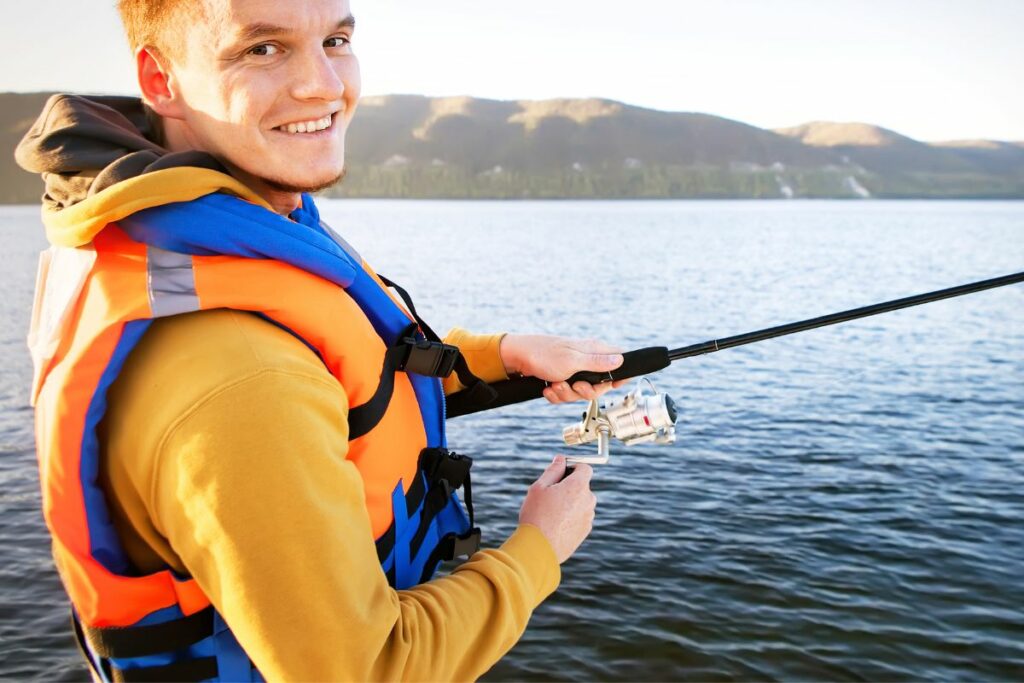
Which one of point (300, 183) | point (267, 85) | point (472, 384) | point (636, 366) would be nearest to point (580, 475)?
point (472, 384)

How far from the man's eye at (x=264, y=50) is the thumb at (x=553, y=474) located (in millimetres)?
1265

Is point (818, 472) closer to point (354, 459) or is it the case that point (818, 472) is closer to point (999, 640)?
point (999, 640)

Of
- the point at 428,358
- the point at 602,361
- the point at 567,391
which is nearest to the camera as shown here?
the point at 428,358

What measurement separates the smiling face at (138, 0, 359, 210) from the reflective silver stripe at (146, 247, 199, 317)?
38 cm

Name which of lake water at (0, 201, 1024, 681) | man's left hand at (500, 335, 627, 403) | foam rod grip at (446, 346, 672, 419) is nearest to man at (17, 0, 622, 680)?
foam rod grip at (446, 346, 672, 419)

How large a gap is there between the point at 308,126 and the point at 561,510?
114 cm

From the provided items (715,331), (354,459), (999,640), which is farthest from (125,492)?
(715,331)

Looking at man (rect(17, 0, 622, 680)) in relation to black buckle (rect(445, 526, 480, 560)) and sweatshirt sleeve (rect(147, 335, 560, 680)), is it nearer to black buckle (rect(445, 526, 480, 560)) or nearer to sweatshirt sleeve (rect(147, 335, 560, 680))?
sweatshirt sleeve (rect(147, 335, 560, 680))

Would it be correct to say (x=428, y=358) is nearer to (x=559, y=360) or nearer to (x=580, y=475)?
(x=580, y=475)

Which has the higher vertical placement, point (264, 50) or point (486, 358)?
point (264, 50)

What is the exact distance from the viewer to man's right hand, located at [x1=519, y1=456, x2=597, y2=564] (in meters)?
2.18

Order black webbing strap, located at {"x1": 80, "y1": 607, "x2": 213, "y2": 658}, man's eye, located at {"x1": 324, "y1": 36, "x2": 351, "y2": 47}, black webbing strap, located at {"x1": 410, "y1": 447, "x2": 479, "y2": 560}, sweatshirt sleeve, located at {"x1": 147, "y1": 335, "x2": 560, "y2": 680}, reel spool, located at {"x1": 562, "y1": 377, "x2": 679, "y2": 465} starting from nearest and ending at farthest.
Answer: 1. sweatshirt sleeve, located at {"x1": 147, "y1": 335, "x2": 560, "y2": 680}
2. black webbing strap, located at {"x1": 80, "y1": 607, "x2": 213, "y2": 658}
3. man's eye, located at {"x1": 324, "y1": 36, "x2": 351, "y2": 47}
4. black webbing strap, located at {"x1": 410, "y1": 447, "x2": 479, "y2": 560}
5. reel spool, located at {"x1": 562, "y1": 377, "x2": 679, "y2": 465}

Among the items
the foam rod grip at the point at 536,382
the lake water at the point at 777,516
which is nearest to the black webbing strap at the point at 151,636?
the foam rod grip at the point at 536,382

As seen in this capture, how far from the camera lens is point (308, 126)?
79.2 inches
